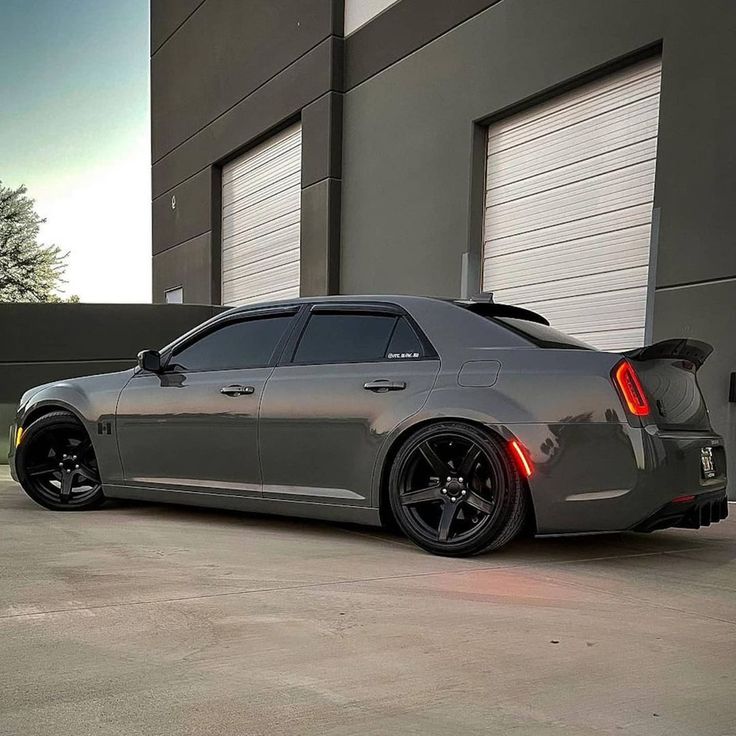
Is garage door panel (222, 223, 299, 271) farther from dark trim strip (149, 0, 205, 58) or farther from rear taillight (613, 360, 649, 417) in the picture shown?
rear taillight (613, 360, 649, 417)

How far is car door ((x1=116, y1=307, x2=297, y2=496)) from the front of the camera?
17.1 feet

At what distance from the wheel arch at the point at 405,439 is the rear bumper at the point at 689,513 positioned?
22.8 inches

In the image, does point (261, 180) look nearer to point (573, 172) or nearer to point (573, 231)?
point (573, 172)

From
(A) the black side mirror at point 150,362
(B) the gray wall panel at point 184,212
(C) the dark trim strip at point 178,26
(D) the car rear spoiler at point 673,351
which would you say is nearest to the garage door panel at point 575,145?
(D) the car rear spoiler at point 673,351

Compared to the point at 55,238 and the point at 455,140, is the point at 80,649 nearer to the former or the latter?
the point at 455,140

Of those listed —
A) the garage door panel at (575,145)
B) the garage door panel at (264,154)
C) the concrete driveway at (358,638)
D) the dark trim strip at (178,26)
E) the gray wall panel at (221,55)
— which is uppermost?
the dark trim strip at (178,26)

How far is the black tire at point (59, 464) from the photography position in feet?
19.8

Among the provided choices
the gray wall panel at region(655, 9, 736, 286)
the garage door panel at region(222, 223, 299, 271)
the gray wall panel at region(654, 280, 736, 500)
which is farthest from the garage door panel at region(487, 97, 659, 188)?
the garage door panel at region(222, 223, 299, 271)

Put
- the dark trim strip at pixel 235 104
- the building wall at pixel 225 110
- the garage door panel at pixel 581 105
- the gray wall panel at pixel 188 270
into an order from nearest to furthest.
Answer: the garage door panel at pixel 581 105, the building wall at pixel 225 110, the dark trim strip at pixel 235 104, the gray wall panel at pixel 188 270

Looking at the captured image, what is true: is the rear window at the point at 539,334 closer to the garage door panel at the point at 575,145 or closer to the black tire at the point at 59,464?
the black tire at the point at 59,464

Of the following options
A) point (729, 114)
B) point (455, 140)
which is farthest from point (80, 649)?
point (455, 140)

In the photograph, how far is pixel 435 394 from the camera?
4484 millimetres

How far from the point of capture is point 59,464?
6.13 metres

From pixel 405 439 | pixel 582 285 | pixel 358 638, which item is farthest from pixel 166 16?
pixel 358 638
